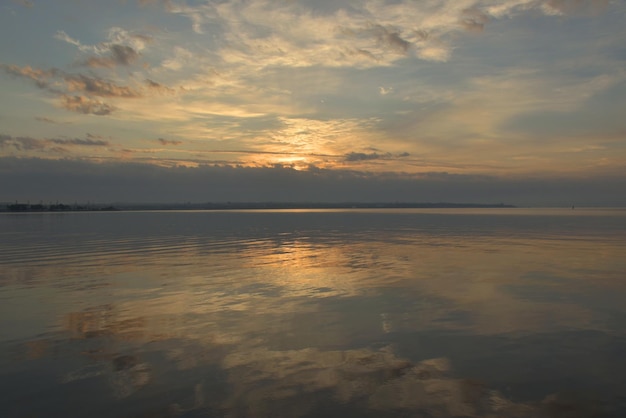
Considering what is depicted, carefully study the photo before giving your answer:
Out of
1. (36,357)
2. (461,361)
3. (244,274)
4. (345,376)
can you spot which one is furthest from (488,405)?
(244,274)

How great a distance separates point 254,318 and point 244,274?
834 cm

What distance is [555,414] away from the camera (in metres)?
7.48

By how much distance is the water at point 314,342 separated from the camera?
26.2 feet

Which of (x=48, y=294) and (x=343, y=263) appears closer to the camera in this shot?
(x=48, y=294)

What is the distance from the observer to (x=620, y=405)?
7773 mm

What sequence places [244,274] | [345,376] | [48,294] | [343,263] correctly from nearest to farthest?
[345,376]
[48,294]
[244,274]
[343,263]

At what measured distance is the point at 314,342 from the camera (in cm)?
1146

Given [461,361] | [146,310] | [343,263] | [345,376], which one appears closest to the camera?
[345,376]

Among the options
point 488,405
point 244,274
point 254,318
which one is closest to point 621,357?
point 488,405

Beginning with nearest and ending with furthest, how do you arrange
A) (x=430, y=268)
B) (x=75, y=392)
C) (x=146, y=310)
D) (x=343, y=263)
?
1. (x=75, y=392)
2. (x=146, y=310)
3. (x=430, y=268)
4. (x=343, y=263)

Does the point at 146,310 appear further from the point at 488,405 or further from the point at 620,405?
the point at 620,405

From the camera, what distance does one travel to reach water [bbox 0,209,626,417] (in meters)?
8.00

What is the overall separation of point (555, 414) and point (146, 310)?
12.3 m

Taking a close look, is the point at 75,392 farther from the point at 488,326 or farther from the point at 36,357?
the point at 488,326
